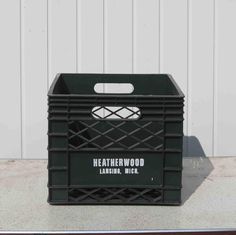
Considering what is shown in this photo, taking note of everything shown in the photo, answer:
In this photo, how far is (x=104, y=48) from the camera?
7.88ft

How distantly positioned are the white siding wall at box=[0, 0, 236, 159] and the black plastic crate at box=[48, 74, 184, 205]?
30.2 inches

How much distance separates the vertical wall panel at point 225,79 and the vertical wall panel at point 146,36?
254 millimetres

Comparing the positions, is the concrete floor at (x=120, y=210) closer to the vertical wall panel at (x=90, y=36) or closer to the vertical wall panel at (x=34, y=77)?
the vertical wall panel at (x=34, y=77)

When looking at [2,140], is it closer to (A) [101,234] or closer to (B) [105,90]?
(B) [105,90]

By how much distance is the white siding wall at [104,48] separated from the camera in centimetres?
238

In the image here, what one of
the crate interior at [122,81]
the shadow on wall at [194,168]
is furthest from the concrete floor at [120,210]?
the crate interior at [122,81]

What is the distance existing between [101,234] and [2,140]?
1205 mm

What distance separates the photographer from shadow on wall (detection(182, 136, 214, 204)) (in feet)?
6.06

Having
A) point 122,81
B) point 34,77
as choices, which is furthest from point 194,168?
point 34,77

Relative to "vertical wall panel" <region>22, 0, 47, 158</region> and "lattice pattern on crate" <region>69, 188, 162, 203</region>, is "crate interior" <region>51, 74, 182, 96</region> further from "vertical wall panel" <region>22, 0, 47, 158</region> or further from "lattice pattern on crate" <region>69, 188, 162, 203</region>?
"lattice pattern on crate" <region>69, 188, 162, 203</region>

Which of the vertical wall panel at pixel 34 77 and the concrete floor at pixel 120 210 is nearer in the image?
the concrete floor at pixel 120 210

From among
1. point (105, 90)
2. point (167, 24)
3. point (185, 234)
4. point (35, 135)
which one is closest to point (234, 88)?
point (167, 24)

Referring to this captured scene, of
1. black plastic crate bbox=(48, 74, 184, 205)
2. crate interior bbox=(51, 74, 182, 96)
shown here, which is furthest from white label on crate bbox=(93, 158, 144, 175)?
crate interior bbox=(51, 74, 182, 96)

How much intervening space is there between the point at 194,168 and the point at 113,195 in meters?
0.58
